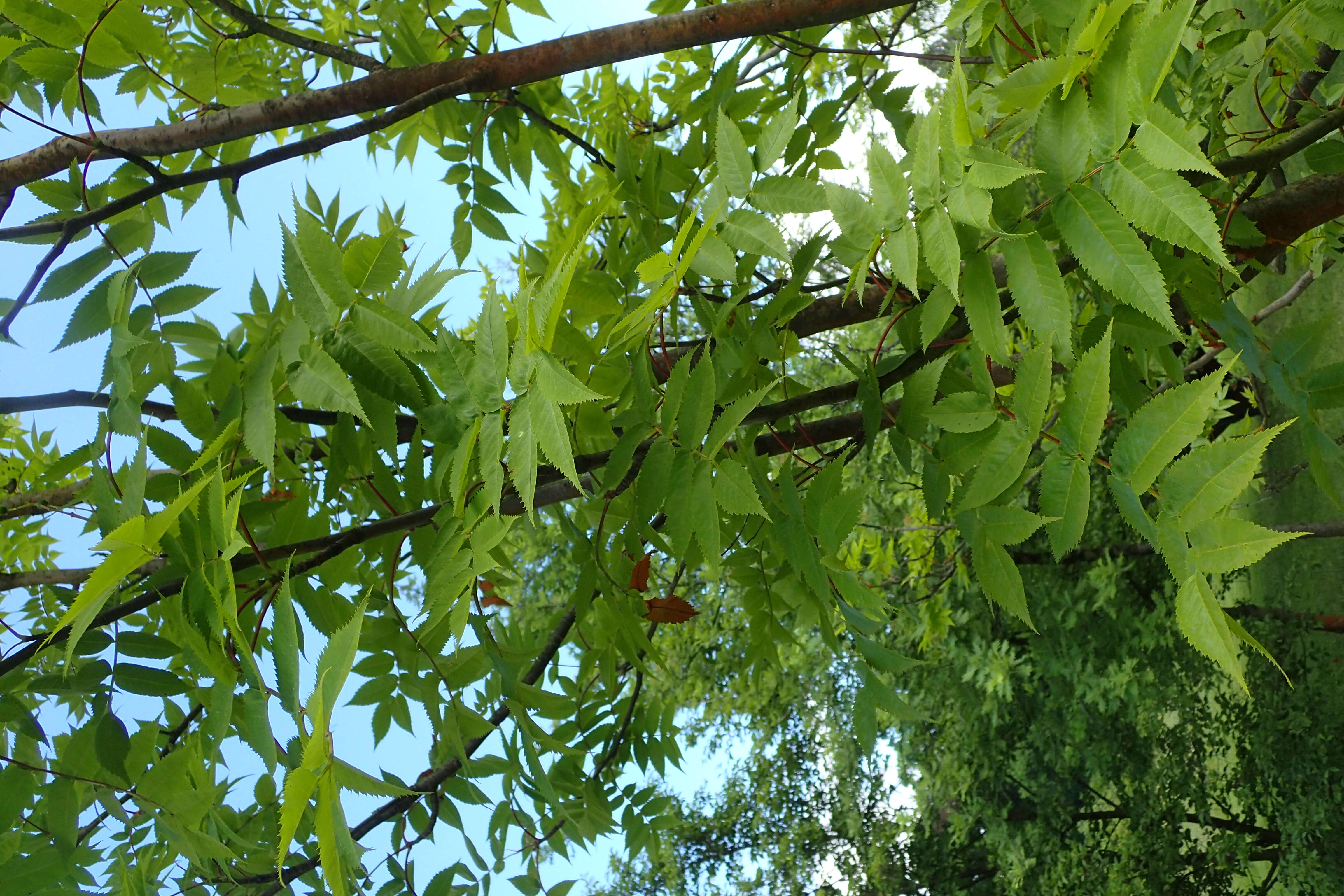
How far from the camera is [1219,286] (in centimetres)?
59

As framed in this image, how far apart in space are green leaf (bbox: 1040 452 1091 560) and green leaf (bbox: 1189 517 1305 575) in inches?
2.0

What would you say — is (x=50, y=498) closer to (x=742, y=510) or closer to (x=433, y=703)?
(x=433, y=703)

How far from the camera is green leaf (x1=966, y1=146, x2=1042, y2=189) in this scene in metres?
0.37

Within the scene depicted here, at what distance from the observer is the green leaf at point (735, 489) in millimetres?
456

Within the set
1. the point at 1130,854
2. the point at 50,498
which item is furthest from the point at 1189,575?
the point at 1130,854

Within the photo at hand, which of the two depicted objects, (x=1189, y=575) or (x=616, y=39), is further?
(x=616, y=39)

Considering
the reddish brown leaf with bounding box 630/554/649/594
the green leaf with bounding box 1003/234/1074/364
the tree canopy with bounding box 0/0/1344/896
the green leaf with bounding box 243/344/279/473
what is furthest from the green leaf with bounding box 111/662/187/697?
the green leaf with bounding box 1003/234/1074/364

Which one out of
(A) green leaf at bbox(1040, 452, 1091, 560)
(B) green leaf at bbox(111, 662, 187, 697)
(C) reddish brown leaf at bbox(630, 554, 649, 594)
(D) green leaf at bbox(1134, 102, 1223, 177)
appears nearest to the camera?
(D) green leaf at bbox(1134, 102, 1223, 177)

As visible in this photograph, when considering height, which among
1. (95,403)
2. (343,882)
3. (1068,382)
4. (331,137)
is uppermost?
(331,137)

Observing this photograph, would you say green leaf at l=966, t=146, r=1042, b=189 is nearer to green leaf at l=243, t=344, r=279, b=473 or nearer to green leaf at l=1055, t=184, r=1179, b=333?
green leaf at l=1055, t=184, r=1179, b=333

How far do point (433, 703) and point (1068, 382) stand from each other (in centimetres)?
42

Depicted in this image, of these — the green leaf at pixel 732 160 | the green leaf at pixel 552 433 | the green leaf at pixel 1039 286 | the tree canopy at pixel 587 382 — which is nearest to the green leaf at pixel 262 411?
the tree canopy at pixel 587 382

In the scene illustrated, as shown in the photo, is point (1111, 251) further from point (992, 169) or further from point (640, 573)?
point (640, 573)

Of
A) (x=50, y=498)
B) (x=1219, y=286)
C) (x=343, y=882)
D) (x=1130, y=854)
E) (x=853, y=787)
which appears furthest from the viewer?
(x=853, y=787)
